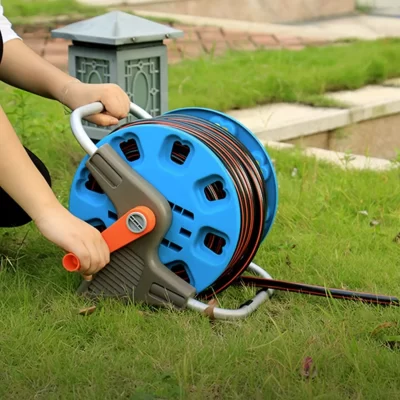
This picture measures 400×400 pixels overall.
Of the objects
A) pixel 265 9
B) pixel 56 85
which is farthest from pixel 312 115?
pixel 265 9

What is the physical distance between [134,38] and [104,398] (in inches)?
77.6

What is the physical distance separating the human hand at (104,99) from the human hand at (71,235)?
36cm

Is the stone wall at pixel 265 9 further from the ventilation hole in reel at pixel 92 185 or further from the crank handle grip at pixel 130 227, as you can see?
the crank handle grip at pixel 130 227

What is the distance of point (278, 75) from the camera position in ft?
17.7

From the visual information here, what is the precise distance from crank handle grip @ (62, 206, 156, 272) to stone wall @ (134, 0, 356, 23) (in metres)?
7.20

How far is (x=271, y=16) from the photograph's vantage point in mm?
9656

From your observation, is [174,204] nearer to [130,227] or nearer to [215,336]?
[130,227]

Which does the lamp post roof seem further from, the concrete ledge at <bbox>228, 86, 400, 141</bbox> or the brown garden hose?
the brown garden hose

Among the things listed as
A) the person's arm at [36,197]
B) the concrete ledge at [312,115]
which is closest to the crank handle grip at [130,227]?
the person's arm at [36,197]

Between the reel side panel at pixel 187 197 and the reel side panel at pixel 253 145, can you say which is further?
the reel side panel at pixel 253 145

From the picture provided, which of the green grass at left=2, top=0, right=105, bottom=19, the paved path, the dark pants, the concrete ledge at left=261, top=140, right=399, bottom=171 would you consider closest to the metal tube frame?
the dark pants

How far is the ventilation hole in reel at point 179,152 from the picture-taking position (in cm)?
237

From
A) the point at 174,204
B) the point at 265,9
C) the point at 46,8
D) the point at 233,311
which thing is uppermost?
the point at 174,204

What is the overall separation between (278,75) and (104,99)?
10.1 ft
